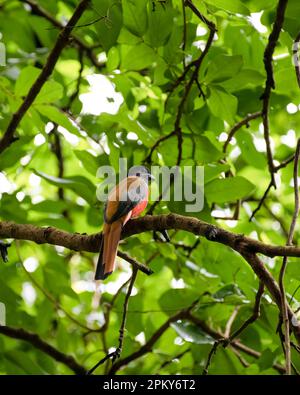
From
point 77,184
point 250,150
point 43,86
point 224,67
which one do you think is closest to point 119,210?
point 77,184

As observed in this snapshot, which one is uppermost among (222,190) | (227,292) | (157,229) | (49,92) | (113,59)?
(113,59)

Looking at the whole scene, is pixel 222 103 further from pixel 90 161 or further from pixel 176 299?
pixel 176 299

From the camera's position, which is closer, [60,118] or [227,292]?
[60,118]

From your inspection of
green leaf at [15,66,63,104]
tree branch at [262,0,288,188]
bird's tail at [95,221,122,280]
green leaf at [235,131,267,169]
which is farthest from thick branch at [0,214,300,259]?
green leaf at [235,131,267,169]

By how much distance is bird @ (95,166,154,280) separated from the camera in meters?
2.10

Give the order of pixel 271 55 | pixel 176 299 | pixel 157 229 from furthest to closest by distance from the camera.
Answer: pixel 176 299 < pixel 271 55 < pixel 157 229

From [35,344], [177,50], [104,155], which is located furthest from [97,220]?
[177,50]

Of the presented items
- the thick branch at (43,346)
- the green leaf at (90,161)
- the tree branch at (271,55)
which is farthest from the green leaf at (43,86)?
the thick branch at (43,346)

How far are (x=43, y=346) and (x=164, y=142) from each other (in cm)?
123

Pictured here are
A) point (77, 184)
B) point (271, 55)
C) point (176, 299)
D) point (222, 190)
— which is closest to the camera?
point (222, 190)

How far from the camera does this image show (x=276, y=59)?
2.81m

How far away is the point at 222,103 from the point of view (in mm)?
2496

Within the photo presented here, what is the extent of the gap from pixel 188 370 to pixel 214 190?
908 mm

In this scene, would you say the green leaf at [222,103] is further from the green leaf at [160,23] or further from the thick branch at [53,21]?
the thick branch at [53,21]
